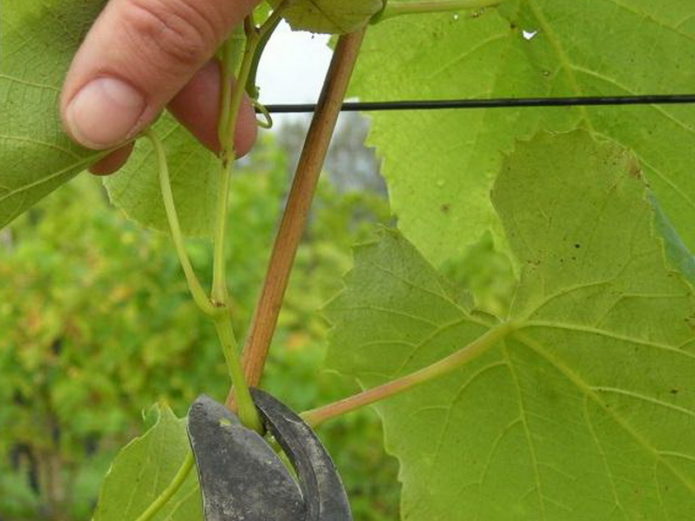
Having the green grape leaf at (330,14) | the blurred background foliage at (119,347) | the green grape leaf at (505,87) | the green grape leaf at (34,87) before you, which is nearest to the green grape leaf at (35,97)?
the green grape leaf at (34,87)

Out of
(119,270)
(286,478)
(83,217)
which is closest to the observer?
(286,478)

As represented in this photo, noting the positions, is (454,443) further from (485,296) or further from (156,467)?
(485,296)

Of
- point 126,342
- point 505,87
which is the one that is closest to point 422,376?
point 505,87

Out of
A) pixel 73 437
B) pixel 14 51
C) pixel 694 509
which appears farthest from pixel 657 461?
pixel 73 437

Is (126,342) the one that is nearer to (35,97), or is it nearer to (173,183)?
(173,183)

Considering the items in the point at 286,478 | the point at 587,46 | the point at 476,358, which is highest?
the point at 587,46

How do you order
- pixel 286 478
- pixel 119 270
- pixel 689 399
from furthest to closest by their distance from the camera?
pixel 119 270 < pixel 689 399 < pixel 286 478
